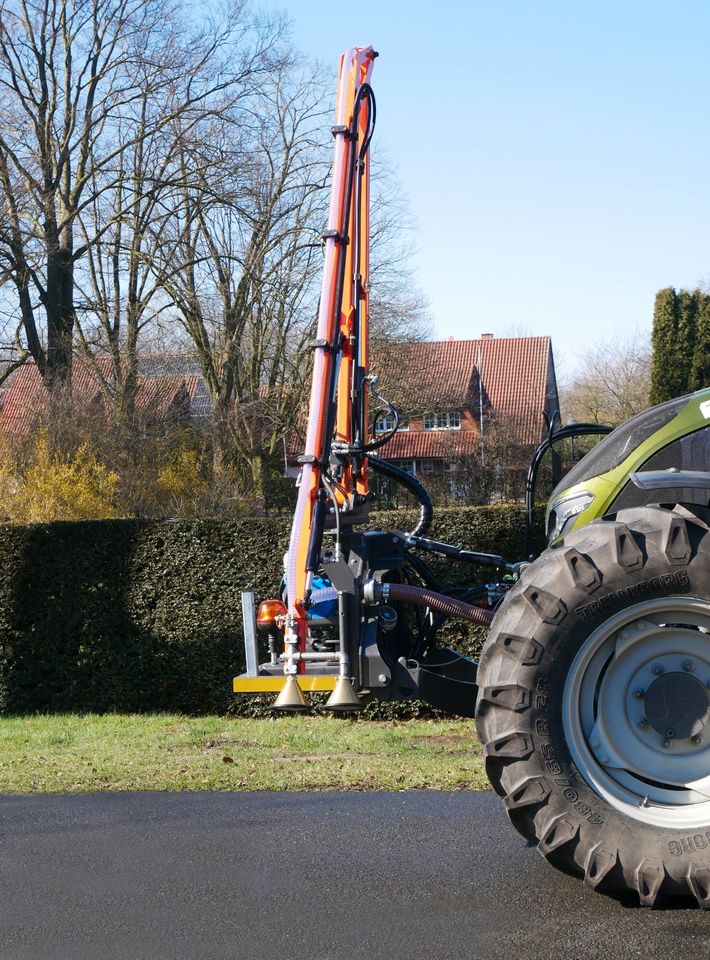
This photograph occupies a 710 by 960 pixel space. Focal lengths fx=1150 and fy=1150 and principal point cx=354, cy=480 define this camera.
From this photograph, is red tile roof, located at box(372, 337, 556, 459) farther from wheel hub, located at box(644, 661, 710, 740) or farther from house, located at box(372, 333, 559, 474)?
wheel hub, located at box(644, 661, 710, 740)

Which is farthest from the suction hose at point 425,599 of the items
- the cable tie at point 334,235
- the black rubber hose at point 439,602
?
the cable tie at point 334,235

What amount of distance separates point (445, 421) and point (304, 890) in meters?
35.6

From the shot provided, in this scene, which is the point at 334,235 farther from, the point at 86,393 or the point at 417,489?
the point at 86,393

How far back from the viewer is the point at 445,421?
39844mm

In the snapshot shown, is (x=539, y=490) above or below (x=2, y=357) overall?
below

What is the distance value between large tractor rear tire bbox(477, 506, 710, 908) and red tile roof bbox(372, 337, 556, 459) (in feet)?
74.8

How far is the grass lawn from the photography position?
7285 millimetres

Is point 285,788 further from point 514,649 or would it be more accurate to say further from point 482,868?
point 514,649

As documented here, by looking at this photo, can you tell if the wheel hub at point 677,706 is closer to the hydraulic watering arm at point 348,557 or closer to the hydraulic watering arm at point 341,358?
the hydraulic watering arm at point 348,557

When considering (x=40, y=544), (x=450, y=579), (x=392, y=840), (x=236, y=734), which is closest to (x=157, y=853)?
(x=392, y=840)

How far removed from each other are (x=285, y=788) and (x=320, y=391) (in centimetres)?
308

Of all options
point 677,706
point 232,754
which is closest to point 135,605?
point 232,754

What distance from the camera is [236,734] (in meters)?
9.72

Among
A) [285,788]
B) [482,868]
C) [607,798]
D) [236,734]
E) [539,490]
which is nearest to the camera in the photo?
[607,798]
